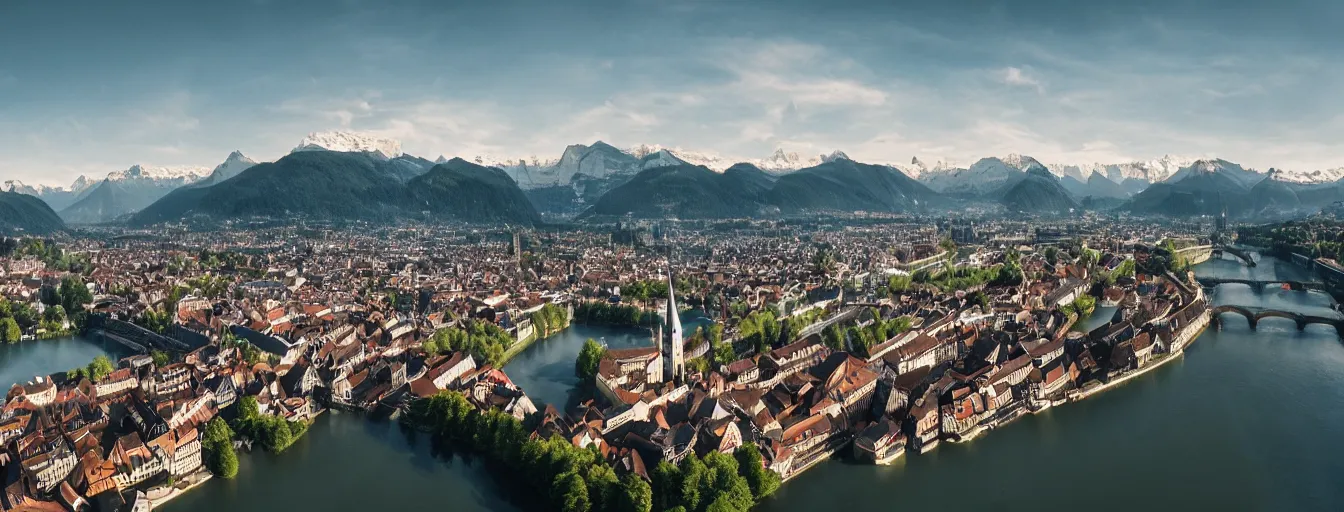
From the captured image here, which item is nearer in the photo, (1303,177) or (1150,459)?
(1150,459)

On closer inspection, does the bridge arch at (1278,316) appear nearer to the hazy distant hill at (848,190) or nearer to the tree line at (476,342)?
the tree line at (476,342)

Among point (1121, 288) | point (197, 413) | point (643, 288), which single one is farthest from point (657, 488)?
point (1121, 288)

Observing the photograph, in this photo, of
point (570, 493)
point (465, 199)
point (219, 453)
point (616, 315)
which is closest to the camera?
point (570, 493)

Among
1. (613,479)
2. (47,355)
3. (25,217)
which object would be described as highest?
(25,217)

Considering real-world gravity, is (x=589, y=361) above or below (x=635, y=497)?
above

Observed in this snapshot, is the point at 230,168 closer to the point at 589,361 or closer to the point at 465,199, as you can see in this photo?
the point at 465,199

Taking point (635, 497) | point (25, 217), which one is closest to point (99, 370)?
point (635, 497)

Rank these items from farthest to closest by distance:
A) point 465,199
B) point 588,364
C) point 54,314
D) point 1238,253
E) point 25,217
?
point 465,199 < point 25,217 < point 1238,253 < point 54,314 < point 588,364

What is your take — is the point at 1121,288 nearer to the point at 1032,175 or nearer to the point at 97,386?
the point at 97,386
